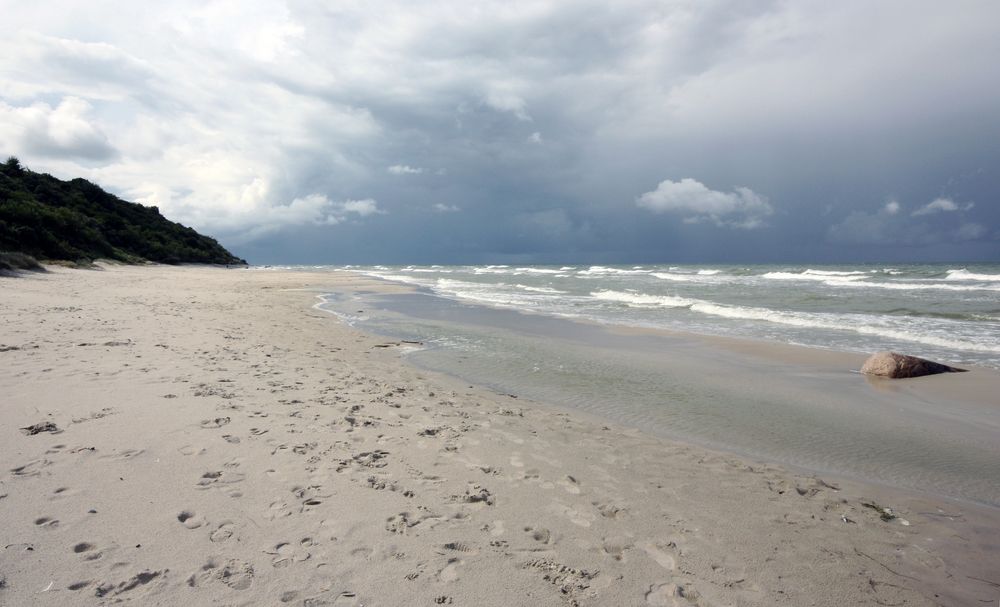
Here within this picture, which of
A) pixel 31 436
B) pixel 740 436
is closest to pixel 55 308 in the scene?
pixel 31 436

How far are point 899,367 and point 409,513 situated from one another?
9.61 meters

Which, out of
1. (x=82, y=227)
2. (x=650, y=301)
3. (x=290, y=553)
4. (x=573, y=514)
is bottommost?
(x=573, y=514)

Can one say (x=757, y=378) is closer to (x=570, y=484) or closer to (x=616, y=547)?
(x=570, y=484)

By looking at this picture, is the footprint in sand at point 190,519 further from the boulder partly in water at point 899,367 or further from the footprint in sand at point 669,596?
the boulder partly in water at point 899,367

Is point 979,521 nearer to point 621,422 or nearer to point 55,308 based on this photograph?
point 621,422

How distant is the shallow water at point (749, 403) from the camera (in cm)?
533

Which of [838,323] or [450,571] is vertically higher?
[838,323]

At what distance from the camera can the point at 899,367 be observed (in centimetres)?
893

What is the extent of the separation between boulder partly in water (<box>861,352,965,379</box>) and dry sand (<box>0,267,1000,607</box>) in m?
5.54

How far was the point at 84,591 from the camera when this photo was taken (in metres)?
2.64

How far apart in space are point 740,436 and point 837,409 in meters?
2.29

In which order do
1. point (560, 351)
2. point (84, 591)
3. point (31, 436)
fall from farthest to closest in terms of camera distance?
point (560, 351) < point (31, 436) < point (84, 591)

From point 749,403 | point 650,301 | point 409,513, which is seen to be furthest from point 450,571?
point 650,301

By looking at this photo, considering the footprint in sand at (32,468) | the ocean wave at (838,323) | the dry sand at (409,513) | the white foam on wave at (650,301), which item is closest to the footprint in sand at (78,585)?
the dry sand at (409,513)
